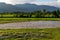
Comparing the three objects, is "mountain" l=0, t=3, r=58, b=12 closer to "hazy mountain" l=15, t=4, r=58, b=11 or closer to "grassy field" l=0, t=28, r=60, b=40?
"hazy mountain" l=15, t=4, r=58, b=11

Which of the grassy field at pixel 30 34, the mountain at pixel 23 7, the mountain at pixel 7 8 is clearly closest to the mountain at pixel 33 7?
the mountain at pixel 23 7

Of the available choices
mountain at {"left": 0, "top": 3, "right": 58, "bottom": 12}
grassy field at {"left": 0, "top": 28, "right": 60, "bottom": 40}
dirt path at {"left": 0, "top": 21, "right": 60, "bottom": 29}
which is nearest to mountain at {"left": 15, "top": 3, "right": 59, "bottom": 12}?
mountain at {"left": 0, "top": 3, "right": 58, "bottom": 12}

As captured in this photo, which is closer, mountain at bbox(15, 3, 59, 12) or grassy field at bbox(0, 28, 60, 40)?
grassy field at bbox(0, 28, 60, 40)

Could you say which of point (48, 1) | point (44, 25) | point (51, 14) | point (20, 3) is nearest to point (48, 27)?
point (44, 25)

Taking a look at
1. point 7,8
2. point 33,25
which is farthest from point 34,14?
point 7,8

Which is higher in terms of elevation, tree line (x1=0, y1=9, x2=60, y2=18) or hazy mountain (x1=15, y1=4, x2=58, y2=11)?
hazy mountain (x1=15, y1=4, x2=58, y2=11)

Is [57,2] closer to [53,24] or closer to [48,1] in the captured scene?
[48,1]

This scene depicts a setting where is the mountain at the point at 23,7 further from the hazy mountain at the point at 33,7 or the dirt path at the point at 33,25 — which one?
the dirt path at the point at 33,25

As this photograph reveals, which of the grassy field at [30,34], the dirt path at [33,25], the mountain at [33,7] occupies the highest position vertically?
the mountain at [33,7]
